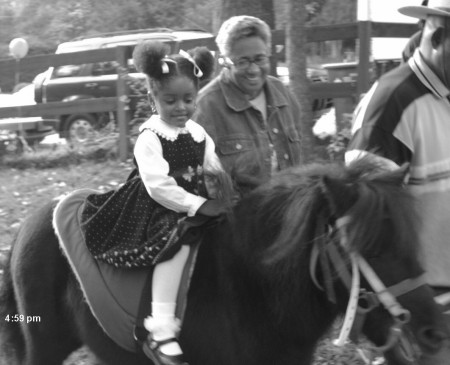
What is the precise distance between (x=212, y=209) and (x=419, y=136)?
89 cm

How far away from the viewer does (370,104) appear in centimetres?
314

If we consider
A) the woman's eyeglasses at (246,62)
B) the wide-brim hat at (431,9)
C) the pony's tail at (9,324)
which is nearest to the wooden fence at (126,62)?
the woman's eyeglasses at (246,62)

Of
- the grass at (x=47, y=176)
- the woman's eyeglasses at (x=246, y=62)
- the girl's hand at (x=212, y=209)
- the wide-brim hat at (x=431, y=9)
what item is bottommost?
the grass at (x=47, y=176)

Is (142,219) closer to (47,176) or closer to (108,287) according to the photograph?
(108,287)

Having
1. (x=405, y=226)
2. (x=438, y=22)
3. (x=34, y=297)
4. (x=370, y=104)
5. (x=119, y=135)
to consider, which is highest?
(x=438, y=22)

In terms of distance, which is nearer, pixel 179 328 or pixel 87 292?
pixel 179 328

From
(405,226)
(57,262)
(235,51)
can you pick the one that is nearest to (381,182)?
(405,226)

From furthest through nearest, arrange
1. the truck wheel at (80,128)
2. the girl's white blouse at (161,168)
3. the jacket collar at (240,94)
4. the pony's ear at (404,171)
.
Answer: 1. the truck wheel at (80,128)
2. the jacket collar at (240,94)
3. the girl's white blouse at (161,168)
4. the pony's ear at (404,171)

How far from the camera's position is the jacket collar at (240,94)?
3918mm

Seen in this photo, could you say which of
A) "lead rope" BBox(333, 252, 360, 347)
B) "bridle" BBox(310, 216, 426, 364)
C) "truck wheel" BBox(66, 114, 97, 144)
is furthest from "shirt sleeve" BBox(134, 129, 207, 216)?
"truck wheel" BBox(66, 114, 97, 144)

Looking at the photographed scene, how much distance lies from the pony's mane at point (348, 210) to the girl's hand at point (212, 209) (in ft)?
0.72

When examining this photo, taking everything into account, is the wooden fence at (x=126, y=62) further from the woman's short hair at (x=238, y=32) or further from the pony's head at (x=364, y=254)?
the pony's head at (x=364, y=254)

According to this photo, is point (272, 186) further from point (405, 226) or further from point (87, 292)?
point (87, 292)

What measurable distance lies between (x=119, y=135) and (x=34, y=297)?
6.95m
